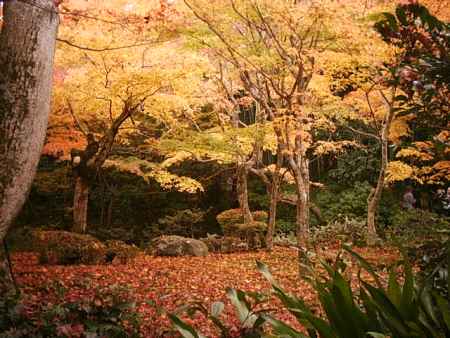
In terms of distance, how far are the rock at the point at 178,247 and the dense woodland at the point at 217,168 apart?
44 mm

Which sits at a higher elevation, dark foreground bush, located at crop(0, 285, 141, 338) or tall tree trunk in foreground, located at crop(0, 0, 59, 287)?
tall tree trunk in foreground, located at crop(0, 0, 59, 287)

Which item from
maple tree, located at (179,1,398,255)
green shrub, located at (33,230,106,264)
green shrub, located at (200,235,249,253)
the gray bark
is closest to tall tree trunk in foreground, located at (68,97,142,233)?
green shrub, located at (33,230,106,264)

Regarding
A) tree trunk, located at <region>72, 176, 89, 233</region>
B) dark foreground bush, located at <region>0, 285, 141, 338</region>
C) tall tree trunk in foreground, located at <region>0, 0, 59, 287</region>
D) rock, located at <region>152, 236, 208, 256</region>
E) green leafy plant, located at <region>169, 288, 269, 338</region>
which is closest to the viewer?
green leafy plant, located at <region>169, 288, 269, 338</region>

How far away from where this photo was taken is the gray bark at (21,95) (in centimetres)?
265

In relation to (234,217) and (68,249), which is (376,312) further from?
(234,217)

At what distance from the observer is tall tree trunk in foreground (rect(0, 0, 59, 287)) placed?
2648 millimetres

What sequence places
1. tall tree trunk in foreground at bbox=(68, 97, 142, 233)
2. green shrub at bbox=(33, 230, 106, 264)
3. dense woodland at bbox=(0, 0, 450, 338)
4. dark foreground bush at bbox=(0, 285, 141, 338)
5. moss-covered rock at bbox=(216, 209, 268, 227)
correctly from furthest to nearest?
moss-covered rock at bbox=(216, 209, 268, 227)
tall tree trunk in foreground at bbox=(68, 97, 142, 233)
green shrub at bbox=(33, 230, 106, 264)
dark foreground bush at bbox=(0, 285, 141, 338)
dense woodland at bbox=(0, 0, 450, 338)

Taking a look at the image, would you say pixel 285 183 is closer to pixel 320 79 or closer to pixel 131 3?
pixel 320 79

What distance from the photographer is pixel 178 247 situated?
10.1 meters

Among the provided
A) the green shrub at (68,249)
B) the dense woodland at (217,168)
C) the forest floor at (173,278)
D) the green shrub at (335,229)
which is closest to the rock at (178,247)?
the dense woodland at (217,168)

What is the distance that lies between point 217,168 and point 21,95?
1237cm

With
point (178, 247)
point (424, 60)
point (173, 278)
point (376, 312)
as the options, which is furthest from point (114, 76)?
point (376, 312)

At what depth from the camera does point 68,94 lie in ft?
27.0

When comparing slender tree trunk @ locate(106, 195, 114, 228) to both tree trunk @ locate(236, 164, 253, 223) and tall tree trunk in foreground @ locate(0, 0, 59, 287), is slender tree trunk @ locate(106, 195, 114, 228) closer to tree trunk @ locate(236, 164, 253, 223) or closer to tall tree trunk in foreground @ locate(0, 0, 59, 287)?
tree trunk @ locate(236, 164, 253, 223)
